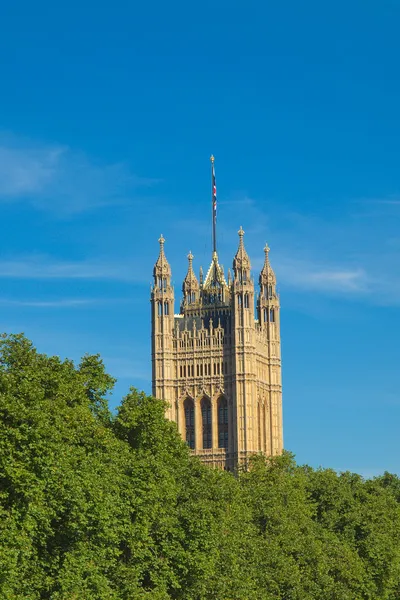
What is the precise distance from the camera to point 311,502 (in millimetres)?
130250

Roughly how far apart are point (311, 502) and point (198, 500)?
136ft

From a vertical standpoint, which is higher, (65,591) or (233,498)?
(233,498)

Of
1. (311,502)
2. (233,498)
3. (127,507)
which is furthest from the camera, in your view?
Answer: (311,502)

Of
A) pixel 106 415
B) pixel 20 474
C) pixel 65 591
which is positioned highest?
pixel 106 415

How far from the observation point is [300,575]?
103 meters

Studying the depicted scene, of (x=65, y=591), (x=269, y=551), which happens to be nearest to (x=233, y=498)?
(x=269, y=551)

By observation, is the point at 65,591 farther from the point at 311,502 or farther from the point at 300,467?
the point at 300,467

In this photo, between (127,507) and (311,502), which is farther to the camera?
(311,502)

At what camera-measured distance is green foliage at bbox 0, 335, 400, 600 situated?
68.1 metres

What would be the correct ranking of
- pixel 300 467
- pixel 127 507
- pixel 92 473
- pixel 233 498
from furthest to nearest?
1. pixel 300 467
2. pixel 233 498
3. pixel 127 507
4. pixel 92 473

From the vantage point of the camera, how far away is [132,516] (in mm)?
82062

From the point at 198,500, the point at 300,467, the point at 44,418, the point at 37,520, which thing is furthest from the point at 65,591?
the point at 300,467

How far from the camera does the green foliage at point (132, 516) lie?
223 feet

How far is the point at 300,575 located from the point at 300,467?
1633 inches
